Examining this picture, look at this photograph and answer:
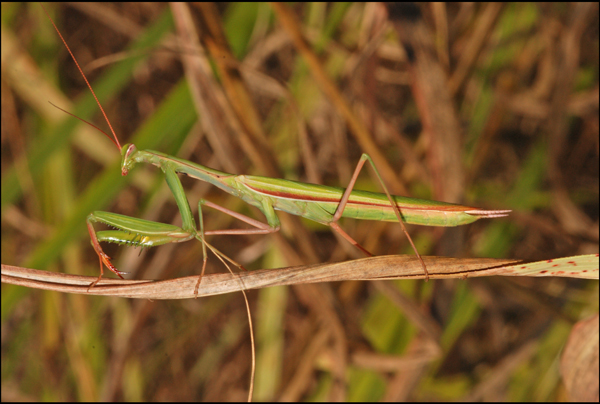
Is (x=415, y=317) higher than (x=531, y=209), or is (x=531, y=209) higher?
(x=531, y=209)

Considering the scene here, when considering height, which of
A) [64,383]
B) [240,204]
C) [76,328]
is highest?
[240,204]

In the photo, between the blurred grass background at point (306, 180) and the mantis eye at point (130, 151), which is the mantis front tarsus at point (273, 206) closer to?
the mantis eye at point (130, 151)

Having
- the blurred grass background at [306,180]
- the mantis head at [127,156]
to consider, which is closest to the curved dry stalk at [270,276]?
the mantis head at [127,156]

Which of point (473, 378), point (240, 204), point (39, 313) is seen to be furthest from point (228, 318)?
point (473, 378)

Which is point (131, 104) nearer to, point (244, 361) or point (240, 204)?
point (240, 204)

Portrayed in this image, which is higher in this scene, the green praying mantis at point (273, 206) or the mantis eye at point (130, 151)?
the mantis eye at point (130, 151)

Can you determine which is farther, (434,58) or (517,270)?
(434,58)
